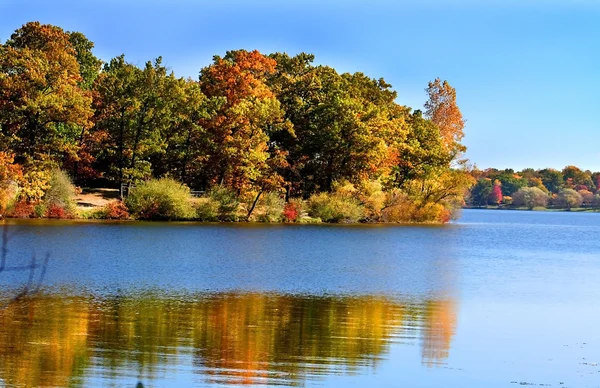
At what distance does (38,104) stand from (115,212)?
32.7 feet

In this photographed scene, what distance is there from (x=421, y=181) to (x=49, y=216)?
3710cm

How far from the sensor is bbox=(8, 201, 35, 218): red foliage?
56344 mm

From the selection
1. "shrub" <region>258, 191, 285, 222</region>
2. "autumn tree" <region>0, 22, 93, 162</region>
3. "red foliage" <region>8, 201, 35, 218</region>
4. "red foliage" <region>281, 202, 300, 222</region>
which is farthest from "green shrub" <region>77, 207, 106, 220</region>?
"red foliage" <region>281, 202, 300, 222</region>

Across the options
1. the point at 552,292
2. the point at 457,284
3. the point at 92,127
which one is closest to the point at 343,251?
the point at 457,284

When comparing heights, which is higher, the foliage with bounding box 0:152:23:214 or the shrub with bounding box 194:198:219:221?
the foliage with bounding box 0:152:23:214

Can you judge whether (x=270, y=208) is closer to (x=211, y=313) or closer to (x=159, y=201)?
(x=159, y=201)

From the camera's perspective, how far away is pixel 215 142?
224 feet

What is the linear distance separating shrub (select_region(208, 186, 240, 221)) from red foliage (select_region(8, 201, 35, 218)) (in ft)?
47.6

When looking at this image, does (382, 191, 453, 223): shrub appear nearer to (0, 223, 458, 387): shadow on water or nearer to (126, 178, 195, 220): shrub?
(126, 178, 195, 220): shrub

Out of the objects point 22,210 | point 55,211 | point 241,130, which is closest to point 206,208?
point 241,130

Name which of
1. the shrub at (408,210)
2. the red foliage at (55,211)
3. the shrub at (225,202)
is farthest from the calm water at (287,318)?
the shrub at (408,210)

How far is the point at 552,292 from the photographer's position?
27594 millimetres

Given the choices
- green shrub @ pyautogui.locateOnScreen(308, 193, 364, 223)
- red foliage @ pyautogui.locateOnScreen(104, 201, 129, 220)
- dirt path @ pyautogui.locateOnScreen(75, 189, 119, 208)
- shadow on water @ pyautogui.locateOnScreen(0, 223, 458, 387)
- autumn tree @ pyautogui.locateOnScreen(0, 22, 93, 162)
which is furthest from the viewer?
green shrub @ pyautogui.locateOnScreen(308, 193, 364, 223)

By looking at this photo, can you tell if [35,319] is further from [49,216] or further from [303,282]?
[49,216]
